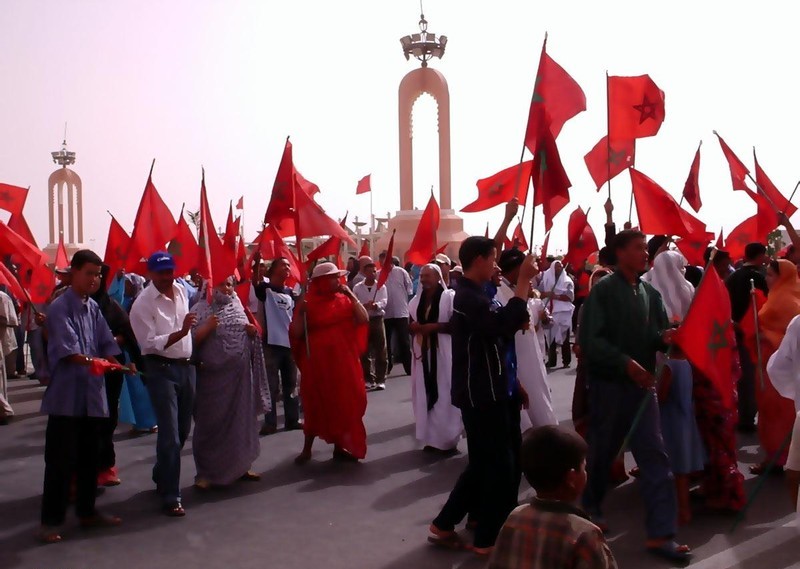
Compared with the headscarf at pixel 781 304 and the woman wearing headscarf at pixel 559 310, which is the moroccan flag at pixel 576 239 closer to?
the headscarf at pixel 781 304

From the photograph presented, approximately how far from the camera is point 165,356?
6.46m

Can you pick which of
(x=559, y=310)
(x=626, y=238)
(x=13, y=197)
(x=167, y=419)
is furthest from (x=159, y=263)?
(x=559, y=310)

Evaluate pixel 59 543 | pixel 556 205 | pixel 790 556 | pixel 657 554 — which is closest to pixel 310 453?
pixel 59 543

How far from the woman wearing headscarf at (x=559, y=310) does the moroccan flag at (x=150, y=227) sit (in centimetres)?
705

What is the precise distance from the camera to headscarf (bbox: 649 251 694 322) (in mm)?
6160

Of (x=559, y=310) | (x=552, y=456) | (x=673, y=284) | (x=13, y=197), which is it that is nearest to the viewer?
(x=552, y=456)

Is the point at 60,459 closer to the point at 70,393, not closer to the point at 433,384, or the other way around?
the point at 70,393

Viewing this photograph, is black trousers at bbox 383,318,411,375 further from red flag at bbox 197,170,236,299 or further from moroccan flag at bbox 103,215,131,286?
red flag at bbox 197,170,236,299

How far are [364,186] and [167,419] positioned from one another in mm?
11808

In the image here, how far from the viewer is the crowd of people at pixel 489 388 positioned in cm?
489

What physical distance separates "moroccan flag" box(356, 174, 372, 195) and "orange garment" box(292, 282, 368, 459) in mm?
9790

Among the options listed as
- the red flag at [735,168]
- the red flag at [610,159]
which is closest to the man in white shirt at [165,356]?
the red flag at [610,159]

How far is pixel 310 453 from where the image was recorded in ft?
26.1

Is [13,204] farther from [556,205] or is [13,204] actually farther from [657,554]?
[657,554]
